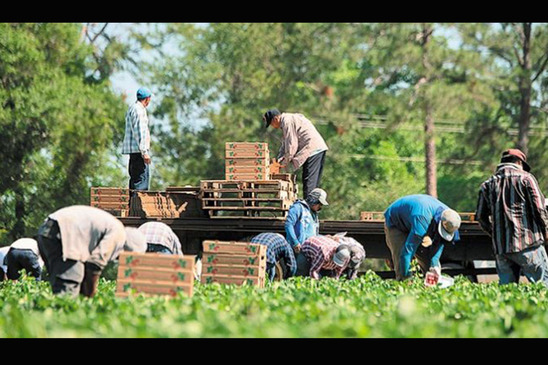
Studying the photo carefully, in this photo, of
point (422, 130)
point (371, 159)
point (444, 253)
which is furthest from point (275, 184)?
point (371, 159)

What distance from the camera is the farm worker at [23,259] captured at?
57.7 ft

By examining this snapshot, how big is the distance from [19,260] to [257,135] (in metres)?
27.2

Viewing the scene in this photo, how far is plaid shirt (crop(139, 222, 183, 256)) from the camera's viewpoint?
1326cm

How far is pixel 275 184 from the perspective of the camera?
669 inches

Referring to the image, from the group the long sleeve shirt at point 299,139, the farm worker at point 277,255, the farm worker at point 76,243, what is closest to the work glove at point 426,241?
the farm worker at point 277,255

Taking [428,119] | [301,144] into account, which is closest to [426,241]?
[301,144]

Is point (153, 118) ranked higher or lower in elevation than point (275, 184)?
higher

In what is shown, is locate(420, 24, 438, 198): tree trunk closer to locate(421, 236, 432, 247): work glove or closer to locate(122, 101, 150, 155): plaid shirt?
locate(122, 101, 150, 155): plaid shirt

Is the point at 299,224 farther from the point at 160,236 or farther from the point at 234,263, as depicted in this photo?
the point at 160,236

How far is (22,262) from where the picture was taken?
696 inches
